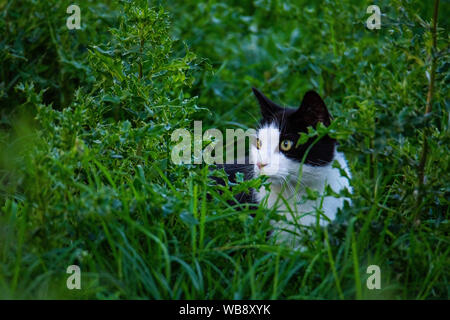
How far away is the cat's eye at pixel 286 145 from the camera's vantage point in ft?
7.93

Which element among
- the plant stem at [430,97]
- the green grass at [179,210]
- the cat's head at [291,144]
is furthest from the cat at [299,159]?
the plant stem at [430,97]

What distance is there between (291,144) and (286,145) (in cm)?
3

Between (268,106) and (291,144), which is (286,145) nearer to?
(291,144)

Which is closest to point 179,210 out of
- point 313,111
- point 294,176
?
point 294,176

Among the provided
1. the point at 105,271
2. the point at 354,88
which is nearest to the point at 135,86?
the point at 105,271

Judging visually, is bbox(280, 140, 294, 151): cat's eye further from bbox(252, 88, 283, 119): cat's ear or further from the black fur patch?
bbox(252, 88, 283, 119): cat's ear

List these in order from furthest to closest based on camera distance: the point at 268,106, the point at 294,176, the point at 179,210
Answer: the point at 268,106
the point at 294,176
the point at 179,210

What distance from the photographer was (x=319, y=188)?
2365 millimetres

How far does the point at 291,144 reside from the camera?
242cm

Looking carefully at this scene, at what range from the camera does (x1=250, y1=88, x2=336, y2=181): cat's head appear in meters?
2.36

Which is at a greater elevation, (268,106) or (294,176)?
(268,106)

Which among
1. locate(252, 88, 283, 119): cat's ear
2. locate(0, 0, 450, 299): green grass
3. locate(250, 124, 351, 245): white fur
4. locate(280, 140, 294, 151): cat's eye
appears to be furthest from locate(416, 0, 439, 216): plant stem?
locate(252, 88, 283, 119): cat's ear

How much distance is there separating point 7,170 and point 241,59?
217 centimetres
